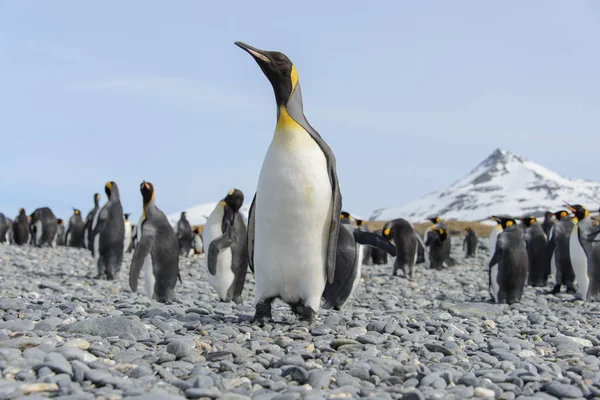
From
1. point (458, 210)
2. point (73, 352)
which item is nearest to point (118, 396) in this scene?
point (73, 352)

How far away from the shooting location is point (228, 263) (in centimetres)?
873

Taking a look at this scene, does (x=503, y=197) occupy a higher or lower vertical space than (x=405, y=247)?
higher

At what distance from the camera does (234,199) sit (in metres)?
8.95

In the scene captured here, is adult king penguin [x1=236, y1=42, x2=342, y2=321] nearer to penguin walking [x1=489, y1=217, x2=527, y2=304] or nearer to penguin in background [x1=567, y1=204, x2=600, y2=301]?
penguin walking [x1=489, y1=217, x2=527, y2=304]

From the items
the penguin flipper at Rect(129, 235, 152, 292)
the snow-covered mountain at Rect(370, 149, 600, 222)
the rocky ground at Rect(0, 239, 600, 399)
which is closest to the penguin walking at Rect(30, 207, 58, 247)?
the penguin flipper at Rect(129, 235, 152, 292)

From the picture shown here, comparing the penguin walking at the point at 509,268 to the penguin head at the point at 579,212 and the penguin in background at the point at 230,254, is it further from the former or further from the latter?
the penguin in background at the point at 230,254

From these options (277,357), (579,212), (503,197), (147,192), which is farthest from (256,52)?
(503,197)

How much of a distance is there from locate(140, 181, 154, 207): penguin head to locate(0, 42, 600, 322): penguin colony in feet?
0.06

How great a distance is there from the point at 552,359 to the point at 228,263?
5004mm

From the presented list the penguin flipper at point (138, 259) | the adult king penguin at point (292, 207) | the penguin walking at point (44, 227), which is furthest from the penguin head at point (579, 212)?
the penguin walking at point (44, 227)

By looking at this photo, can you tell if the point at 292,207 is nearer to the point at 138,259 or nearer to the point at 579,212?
the point at 138,259

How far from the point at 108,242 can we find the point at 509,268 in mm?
6821

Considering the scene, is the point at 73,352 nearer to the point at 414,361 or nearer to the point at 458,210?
the point at 414,361

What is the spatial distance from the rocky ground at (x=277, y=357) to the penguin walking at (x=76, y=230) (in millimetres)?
17568
